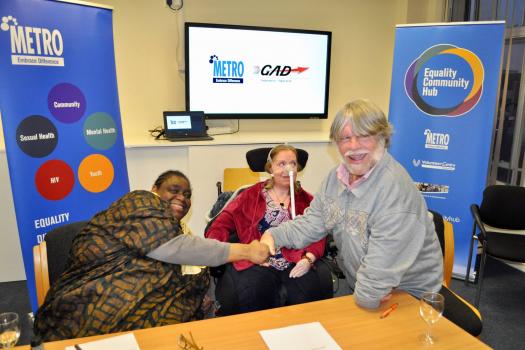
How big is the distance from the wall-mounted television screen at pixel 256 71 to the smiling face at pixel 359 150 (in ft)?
8.73

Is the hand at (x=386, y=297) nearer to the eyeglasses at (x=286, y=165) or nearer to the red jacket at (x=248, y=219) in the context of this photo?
the red jacket at (x=248, y=219)

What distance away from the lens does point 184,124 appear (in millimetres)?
3977

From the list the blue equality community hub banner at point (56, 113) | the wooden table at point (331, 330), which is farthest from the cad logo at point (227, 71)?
the wooden table at point (331, 330)

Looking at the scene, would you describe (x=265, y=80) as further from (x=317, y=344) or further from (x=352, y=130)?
(x=317, y=344)

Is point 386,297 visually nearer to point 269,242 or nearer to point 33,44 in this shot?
point 269,242

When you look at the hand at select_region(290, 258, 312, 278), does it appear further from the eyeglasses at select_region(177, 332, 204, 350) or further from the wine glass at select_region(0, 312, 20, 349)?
the wine glass at select_region(0, 312, 20, 349)

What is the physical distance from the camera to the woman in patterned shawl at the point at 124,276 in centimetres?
162

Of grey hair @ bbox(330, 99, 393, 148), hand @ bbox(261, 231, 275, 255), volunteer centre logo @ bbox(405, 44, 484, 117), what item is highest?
volunteer centre logo @ bbox(405, 44, 484, 117)

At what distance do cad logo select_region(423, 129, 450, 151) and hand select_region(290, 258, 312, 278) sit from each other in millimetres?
1866

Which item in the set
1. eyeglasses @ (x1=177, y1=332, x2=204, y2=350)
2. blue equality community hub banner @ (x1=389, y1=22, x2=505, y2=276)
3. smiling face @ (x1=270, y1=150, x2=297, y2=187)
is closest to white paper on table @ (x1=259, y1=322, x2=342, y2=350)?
eyeglasses @ (x1=177, y1=332, x2=204, y2=350)

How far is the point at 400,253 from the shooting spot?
5.32ft

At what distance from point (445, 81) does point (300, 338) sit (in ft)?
9.22

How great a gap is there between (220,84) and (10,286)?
8.43 ft

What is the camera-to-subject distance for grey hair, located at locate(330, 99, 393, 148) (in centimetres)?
167
